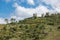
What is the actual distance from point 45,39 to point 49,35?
5.38m

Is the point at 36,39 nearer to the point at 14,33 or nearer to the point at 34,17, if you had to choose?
the point at 14,33

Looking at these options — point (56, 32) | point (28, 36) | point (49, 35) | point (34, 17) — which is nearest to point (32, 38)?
point (28, 36)

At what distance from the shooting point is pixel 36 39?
70.9 meters

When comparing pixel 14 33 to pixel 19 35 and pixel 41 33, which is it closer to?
pixel 19 35

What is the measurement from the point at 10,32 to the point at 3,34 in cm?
294

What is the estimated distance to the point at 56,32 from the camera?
7988 centimetres

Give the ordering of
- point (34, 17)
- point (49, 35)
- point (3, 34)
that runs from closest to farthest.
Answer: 1. point (49, 35)
2. point (3, 34)
3. point (34, 17)

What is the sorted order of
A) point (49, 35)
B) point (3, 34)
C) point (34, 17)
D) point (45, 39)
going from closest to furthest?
point (45, 39) → point (49, 35) → point (3, 34) → point (34, 17)

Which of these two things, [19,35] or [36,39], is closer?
[36,39]

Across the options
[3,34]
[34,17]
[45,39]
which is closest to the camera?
[45,39]

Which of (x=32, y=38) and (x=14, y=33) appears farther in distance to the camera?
(x=14, y=33)

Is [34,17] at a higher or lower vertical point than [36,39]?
higher

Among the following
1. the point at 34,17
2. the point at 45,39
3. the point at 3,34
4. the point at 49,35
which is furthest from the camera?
the point at 34,17

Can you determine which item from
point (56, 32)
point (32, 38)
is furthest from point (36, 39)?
point (56, 32)
